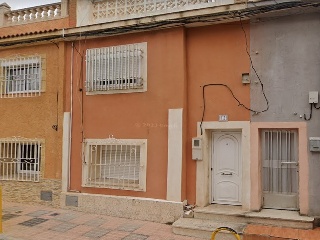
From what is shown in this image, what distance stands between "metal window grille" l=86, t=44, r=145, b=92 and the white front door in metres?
2.69

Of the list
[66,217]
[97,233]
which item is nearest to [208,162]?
[97,233]

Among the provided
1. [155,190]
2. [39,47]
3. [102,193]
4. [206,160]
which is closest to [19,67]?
[39,47]

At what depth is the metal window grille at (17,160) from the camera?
11.2m

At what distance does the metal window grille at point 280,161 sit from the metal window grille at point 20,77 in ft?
23.4

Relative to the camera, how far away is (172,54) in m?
9.31

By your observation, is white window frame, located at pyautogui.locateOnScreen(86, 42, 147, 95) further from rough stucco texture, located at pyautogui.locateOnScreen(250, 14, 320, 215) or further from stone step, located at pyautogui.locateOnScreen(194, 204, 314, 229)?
stone step, located at pyautogui.locateOnScreen(194, 204, 314, 229)

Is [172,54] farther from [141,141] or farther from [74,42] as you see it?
[74,42]

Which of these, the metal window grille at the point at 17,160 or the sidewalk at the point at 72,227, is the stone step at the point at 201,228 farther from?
the metal window grille at the point at 17,160

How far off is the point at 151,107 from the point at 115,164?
6.56 feet

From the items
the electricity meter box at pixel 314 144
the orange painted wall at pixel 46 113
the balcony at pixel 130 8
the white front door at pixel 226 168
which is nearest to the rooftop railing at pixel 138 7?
the balcony at pixel 130 8

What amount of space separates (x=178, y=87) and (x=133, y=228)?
3751mm

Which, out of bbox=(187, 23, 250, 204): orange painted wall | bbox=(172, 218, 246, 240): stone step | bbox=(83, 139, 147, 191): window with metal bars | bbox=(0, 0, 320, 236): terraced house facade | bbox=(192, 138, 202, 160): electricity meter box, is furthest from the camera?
bbox=(83, 139, 147, 191): window with metal bars

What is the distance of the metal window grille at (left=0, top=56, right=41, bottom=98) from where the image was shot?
439 inches

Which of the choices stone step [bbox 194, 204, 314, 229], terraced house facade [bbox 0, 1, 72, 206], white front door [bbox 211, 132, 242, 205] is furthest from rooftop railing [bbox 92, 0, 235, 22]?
stone step [bbox 194, 204, 314, 229]
